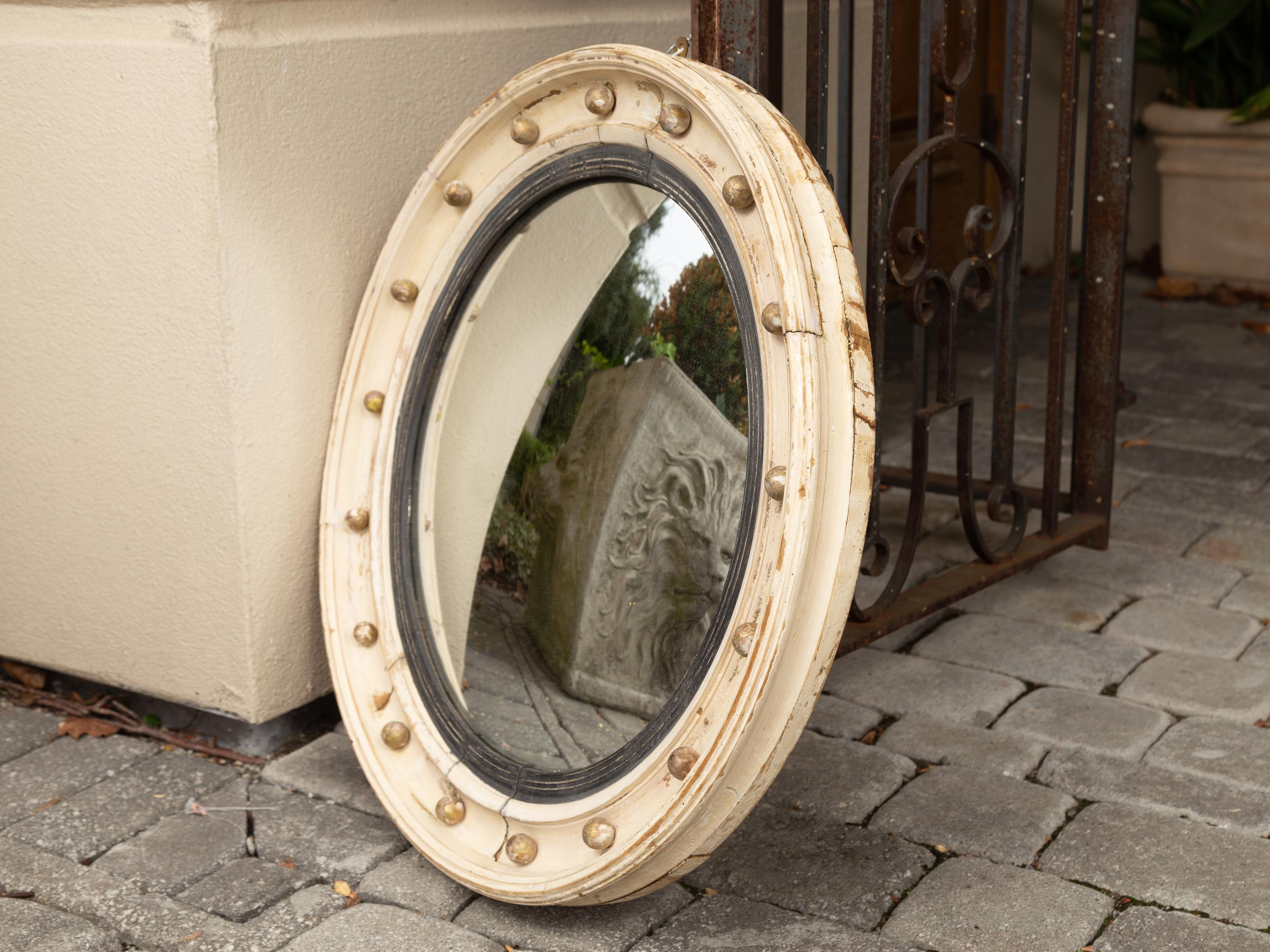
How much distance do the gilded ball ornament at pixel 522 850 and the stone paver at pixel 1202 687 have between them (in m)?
1.14

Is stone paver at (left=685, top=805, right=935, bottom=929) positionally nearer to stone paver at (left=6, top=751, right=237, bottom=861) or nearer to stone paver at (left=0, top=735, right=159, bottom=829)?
stone paver at (left=6, top=751, right=237, bottom=861)

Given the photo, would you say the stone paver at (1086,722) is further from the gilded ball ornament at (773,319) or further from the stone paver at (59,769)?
the stone paver at (59,769)

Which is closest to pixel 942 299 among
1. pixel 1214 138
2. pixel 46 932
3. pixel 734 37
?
pixel 734 37

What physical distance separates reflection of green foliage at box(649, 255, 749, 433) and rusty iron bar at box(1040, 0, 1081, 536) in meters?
0.98

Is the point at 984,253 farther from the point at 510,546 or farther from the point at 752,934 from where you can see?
the point at 752,934

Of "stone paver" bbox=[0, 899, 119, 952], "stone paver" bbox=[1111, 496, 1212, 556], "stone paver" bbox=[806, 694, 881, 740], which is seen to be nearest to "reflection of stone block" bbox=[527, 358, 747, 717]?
"stone paver" bbox=[806, 694, 881, 740]

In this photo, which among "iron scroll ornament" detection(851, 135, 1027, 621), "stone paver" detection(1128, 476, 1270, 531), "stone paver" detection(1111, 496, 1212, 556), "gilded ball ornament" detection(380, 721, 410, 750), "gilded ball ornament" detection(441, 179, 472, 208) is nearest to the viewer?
"gilded ball ornament" detection(380, 721, 410, 750)

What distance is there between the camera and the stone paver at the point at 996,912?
1.62m

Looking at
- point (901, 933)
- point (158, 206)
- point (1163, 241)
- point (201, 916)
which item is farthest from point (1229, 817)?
point (1163, 241)

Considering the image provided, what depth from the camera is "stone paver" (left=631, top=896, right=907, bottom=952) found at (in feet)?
5.30

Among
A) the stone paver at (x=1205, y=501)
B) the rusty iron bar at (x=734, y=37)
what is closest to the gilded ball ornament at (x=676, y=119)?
the rusty iron bar at (x=734, y=37)

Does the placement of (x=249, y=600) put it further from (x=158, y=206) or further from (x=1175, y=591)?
(x=1175, y=591)

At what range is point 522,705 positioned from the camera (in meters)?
1.78

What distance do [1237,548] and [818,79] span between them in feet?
5.09
